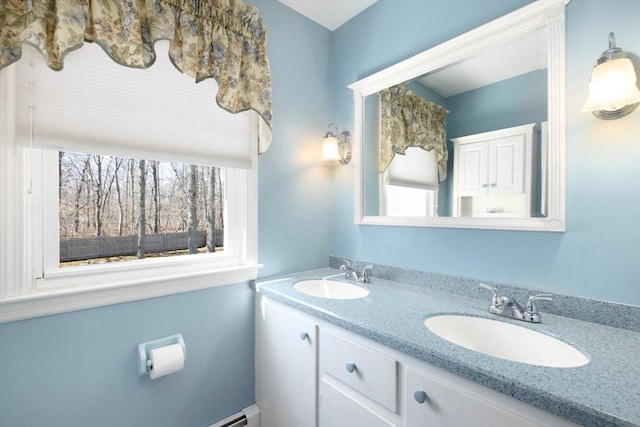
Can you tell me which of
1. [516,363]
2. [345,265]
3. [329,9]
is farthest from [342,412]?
[329,9]

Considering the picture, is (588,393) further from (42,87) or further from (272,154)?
(42,87)

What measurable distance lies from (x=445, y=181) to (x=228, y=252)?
1223 mm

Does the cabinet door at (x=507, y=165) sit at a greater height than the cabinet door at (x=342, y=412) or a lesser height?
greater

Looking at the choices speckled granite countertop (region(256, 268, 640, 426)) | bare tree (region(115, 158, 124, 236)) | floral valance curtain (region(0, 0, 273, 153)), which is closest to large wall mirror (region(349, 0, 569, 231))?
speckled granite countertop (region(256, 268, 640, 426))

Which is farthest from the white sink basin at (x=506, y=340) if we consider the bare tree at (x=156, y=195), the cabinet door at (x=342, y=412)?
the bare tree at (x=156, y=195)

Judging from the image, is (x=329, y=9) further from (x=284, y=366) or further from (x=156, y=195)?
(x=284, y=366)

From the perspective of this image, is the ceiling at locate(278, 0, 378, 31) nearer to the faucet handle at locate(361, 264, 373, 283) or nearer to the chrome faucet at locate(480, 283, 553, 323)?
the faucet handle at locate(361, 264, 373, 283)

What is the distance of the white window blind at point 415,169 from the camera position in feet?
4.96

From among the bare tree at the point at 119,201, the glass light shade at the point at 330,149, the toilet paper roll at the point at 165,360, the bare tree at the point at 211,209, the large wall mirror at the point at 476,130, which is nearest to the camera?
the large wall mirror at the point at 476,130

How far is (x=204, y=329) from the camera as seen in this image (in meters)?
1.52

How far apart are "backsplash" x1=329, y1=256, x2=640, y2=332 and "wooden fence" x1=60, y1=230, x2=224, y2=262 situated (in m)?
1.10

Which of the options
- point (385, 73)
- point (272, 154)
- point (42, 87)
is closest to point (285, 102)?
point (272, 154)

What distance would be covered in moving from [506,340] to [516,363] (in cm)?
34

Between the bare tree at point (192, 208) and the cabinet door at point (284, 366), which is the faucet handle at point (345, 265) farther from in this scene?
the bare tree at point (192, 208)
